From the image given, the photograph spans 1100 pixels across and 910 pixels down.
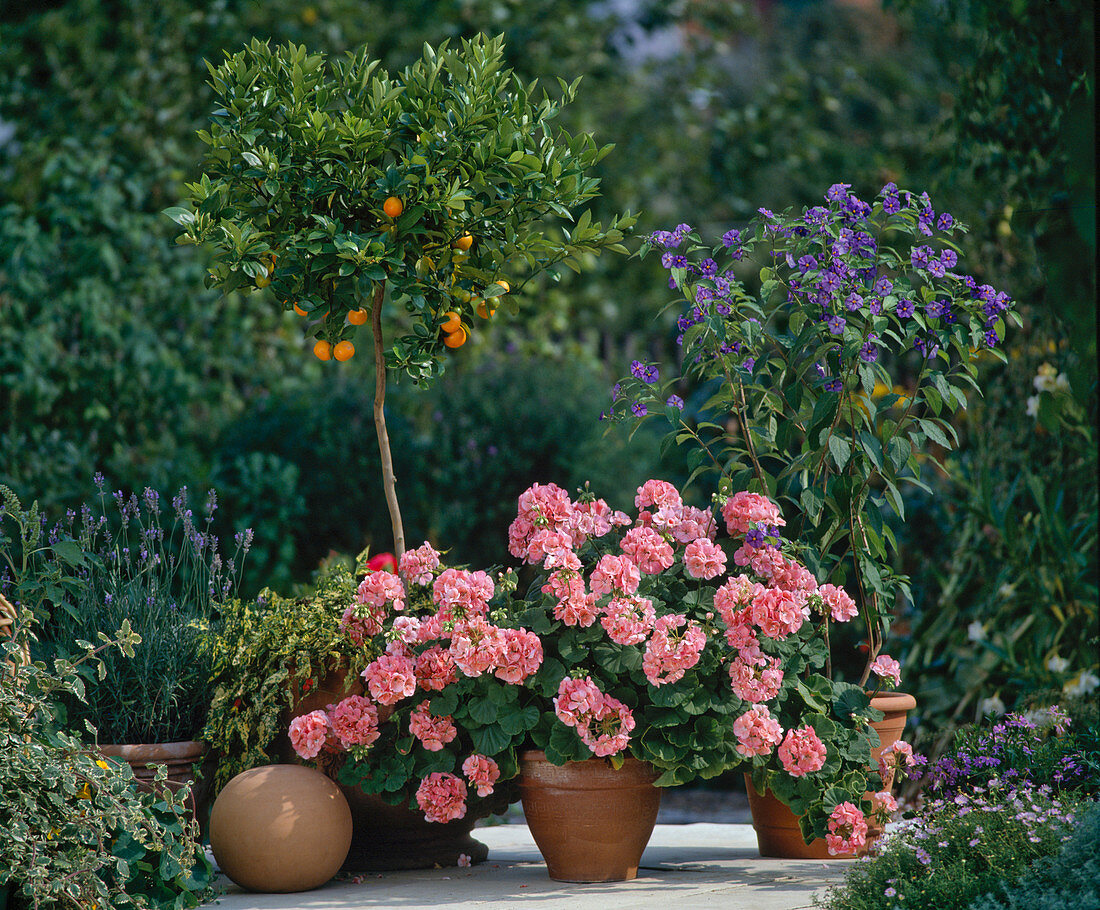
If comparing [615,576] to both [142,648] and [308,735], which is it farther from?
[142,648]

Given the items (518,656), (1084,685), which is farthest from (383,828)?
(1084,685)

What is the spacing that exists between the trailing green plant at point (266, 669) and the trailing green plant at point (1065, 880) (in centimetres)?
157

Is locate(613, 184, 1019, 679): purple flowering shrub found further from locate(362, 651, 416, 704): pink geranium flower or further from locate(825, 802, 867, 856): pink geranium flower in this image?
locate(362, 651, 416, 704): pink geranium flower

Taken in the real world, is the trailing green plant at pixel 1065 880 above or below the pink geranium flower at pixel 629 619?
below

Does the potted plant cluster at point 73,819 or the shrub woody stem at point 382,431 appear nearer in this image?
the potted plant cluster at point 73,819

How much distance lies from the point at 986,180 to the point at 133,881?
3.95 meters

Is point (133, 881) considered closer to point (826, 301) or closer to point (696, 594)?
point (696, 594)

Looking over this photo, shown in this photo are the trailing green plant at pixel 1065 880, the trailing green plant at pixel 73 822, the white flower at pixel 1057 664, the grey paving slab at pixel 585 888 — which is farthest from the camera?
the white flower at pixel 1057 664

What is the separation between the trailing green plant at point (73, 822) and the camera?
2.29 meters

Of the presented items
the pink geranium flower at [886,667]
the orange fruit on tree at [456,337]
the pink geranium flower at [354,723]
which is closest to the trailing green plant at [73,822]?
the pink geranium flower at [354,723]

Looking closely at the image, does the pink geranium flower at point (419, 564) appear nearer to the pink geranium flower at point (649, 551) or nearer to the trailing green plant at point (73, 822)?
the pink geranium flower at point (649, 551)

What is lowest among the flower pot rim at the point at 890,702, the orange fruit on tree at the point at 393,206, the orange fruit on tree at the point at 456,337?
the flower pot rim at the point at 890,702

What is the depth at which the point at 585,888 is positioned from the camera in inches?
108

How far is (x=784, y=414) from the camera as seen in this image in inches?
122
